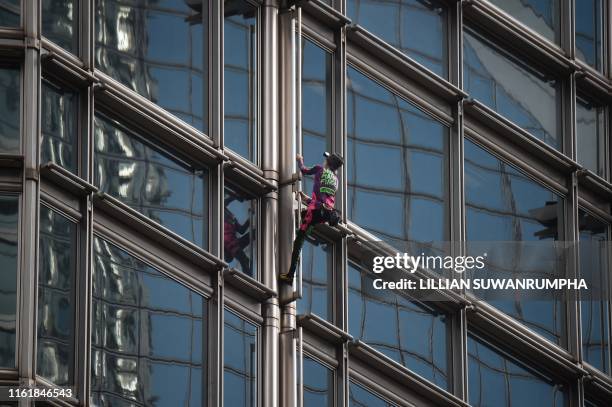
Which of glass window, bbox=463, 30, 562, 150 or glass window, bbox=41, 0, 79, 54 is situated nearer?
glass window, bbox=41, 0, 79, 54

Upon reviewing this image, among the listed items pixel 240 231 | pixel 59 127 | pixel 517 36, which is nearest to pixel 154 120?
pixel 59 127

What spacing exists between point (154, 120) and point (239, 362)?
186 inches

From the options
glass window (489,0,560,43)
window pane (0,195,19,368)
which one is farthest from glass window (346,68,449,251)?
window pane (0,195,19,368)

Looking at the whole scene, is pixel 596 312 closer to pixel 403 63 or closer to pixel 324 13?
pixel 403 63

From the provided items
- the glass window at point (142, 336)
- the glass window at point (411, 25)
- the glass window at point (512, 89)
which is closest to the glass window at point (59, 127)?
the glass window at point (142, 336)

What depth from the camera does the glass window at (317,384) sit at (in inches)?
1799

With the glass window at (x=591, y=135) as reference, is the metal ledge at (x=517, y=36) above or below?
above

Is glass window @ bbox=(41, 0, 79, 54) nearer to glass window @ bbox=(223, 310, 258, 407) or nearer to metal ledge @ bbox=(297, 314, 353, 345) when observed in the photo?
glass window @ bbox=(223, 310, 258, 407)

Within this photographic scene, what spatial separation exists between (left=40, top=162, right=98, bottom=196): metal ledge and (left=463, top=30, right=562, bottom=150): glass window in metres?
10.6

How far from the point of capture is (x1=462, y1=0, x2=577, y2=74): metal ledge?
167ft

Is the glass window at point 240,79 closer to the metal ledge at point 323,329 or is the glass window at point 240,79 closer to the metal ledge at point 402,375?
the metal ledge at point 323,329

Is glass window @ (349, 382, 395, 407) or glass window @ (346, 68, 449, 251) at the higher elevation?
glass window @ (346, 68, 449, 251)

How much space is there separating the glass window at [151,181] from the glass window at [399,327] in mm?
3687

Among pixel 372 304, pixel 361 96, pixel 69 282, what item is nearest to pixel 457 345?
pixel 372 304
